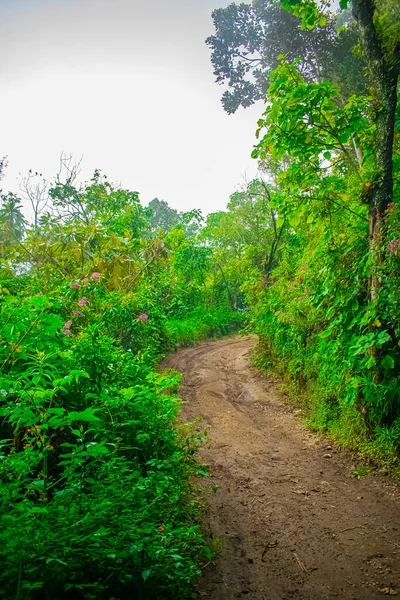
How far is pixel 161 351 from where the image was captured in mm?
11953

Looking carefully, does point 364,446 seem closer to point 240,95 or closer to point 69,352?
point 69,352

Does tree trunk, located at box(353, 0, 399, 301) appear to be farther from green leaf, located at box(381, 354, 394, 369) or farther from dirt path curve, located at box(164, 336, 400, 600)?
dirt path curve, located at box(164, 336, 400, 600)

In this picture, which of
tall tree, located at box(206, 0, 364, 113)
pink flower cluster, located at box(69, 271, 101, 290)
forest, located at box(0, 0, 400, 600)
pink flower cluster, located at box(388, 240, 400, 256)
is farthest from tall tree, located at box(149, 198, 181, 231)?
pink flower cluster, located at box(388, 240, 400, 256)

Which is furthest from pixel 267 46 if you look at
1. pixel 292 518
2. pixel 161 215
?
pixel 161 215

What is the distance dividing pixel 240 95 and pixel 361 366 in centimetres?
1489

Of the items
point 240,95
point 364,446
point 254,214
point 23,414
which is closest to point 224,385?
point 364,446

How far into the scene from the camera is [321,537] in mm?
3221

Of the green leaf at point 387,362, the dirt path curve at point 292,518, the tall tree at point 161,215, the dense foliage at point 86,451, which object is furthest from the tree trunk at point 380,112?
the tall tree at point 161,215

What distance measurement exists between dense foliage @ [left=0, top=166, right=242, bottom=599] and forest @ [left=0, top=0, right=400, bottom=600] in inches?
0.6

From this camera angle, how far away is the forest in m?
2.06

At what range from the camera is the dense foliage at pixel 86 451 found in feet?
6.02

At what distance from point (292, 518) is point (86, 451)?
250 cm

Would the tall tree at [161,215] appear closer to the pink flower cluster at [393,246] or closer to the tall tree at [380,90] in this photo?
the tall tree at [380,90]

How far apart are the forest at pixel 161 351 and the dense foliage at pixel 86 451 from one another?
2cm
